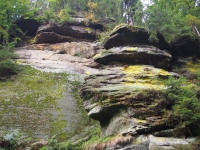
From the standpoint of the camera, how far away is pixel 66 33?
2552 centimetres

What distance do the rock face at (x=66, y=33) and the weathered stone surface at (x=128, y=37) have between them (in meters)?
8.20

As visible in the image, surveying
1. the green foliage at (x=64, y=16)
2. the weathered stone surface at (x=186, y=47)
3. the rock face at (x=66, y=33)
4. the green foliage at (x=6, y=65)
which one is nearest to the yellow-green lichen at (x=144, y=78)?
the weathered stone surface at (x=186, y=47)

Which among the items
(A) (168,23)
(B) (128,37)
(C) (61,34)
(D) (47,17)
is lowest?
(B) (128,37)

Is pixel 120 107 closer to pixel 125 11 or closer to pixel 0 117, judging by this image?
pixel 0 117

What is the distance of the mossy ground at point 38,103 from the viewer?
13.7m

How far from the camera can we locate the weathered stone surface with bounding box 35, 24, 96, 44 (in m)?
24.9

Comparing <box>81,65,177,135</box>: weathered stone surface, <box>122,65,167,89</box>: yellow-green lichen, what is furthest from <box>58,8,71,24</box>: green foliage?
<box>81,65,177,135</box>: weathered stone surface

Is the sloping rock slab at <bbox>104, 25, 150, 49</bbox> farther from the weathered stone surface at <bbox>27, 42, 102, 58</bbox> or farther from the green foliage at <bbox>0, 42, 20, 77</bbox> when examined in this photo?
the green foliage at <bbox>0, 42, 20, 77</bbox>

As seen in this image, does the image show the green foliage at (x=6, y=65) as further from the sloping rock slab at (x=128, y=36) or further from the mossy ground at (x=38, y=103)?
the sloping rock slab at (x=128, y=36)

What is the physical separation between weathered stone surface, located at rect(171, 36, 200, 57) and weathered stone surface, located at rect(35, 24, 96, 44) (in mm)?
10355

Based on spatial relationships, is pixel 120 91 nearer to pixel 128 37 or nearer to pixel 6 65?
pixel 128 37

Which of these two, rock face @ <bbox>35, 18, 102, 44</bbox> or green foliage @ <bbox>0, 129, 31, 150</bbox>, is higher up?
rock face @ <bbox>35, 18, 102, 44</bbox>

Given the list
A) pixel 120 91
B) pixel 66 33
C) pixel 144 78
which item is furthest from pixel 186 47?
pixel 66 33

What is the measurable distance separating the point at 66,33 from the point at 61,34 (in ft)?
2.01
